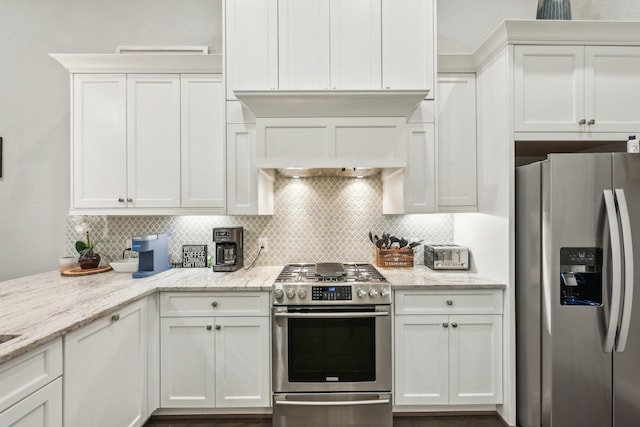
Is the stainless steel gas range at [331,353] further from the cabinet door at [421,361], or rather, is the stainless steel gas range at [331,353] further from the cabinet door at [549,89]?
the cabinet door at [549,89]

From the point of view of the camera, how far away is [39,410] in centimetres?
131

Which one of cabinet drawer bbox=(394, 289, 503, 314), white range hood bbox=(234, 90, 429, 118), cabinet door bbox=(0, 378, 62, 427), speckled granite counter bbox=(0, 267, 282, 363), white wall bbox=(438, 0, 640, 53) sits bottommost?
cabinet door bbox=(0, 378, 62, 427)

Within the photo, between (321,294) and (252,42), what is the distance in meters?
1.87

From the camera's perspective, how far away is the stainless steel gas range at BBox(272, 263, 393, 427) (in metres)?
2.13

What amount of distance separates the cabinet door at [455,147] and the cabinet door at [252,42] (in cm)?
131

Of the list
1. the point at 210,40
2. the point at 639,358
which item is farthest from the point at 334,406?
the point at 210,40

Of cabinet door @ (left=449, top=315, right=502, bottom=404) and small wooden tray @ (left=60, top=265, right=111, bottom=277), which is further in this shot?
small wooden tray @ (left=60, top=265, right=111, bottom=277)

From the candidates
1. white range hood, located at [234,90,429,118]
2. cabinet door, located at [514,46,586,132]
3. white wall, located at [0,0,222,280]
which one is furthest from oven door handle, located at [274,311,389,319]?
white wall, located at [0,0,222,280]

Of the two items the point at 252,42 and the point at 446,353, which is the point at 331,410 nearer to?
the point at 446,353

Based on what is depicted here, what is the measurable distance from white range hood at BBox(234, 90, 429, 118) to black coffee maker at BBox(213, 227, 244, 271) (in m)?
0.95

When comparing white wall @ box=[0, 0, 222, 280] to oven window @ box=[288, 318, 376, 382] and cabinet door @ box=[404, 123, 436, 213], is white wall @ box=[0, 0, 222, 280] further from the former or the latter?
oven window @ box=[288, 318, 376, 382]

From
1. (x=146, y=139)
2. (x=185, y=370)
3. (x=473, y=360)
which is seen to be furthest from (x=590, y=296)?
(x=146, y=139)

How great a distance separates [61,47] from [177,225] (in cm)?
189

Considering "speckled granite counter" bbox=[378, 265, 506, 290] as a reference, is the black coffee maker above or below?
above
